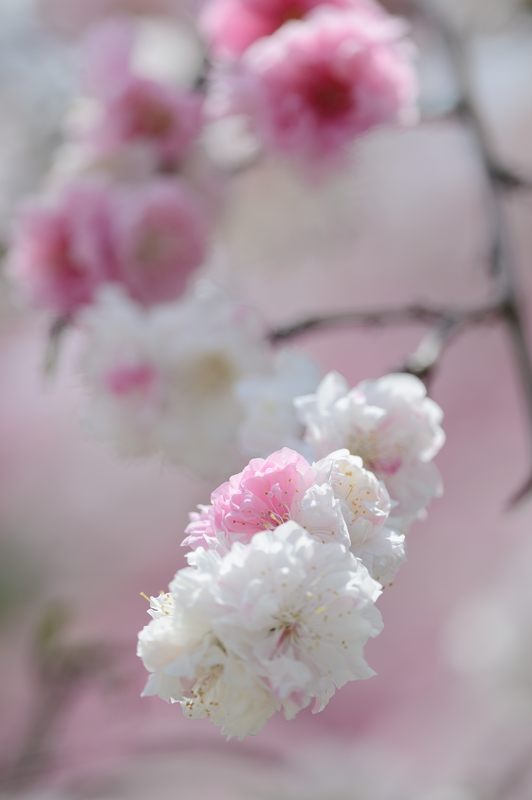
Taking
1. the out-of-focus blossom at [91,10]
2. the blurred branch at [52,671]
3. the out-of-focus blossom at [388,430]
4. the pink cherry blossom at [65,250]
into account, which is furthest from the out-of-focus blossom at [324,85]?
the out-of-focus blossom at [91,10]

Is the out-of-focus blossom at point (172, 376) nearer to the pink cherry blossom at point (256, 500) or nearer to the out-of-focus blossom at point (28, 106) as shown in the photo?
the pink cherry blossom at point (256, 500)

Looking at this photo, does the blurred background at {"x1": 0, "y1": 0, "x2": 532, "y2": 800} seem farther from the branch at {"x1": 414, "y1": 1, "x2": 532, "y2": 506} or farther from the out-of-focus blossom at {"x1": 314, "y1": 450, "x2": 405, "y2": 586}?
the out-of-focus blossom at {"x1": 314, "y1": 450, "x2": 405, "y2": 586}

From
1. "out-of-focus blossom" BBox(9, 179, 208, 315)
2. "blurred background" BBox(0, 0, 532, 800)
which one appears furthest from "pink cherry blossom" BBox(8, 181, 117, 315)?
"blurred background" BBox(0, 0, 532, 800)

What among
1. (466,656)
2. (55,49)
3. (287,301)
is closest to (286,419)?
(55,49)

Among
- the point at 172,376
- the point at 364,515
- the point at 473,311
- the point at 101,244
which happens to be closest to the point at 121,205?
the point at 101,244

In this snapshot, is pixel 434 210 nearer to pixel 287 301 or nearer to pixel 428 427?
pixel 287 301

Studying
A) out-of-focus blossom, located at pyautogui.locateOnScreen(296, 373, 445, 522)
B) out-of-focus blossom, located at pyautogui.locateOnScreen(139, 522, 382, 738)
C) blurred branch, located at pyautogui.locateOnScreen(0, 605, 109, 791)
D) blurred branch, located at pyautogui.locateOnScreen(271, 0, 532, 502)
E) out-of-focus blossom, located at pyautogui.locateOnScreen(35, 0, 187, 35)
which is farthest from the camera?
out-of-focus blossom, located at pyautogui.locateOnScreen(35, 0, 187, 35)
